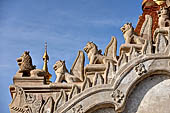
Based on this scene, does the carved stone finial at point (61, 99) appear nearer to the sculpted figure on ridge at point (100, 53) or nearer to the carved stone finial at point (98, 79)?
the carved stone finial at point (98, 79)

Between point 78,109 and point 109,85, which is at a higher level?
point 109,85

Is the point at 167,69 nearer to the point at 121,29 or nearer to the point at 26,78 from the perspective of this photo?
the point at 121,29

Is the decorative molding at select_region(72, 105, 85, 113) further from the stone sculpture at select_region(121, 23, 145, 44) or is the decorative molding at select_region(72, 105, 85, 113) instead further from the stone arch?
the stone sculpture at select_region(121, 23, 145, 44)

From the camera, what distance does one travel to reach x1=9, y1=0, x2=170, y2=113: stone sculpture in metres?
17.3

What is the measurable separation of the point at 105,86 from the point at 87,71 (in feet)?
2.96

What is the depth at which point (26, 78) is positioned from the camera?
18.0m

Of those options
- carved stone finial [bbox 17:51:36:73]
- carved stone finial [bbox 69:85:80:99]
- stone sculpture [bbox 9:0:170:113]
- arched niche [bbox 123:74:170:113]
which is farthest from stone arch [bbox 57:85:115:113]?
carved stone finial [bbox 17:51:36:73]

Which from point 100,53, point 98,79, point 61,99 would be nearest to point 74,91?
point 61,99

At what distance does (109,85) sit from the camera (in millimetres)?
17438

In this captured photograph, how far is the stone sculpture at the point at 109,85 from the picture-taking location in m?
17.3

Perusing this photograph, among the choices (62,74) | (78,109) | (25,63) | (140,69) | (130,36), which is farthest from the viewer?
(130,36)

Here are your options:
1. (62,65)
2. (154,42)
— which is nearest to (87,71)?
(62,65)

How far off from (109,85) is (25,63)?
2.54m

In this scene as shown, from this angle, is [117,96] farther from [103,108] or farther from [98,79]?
[98,79]
